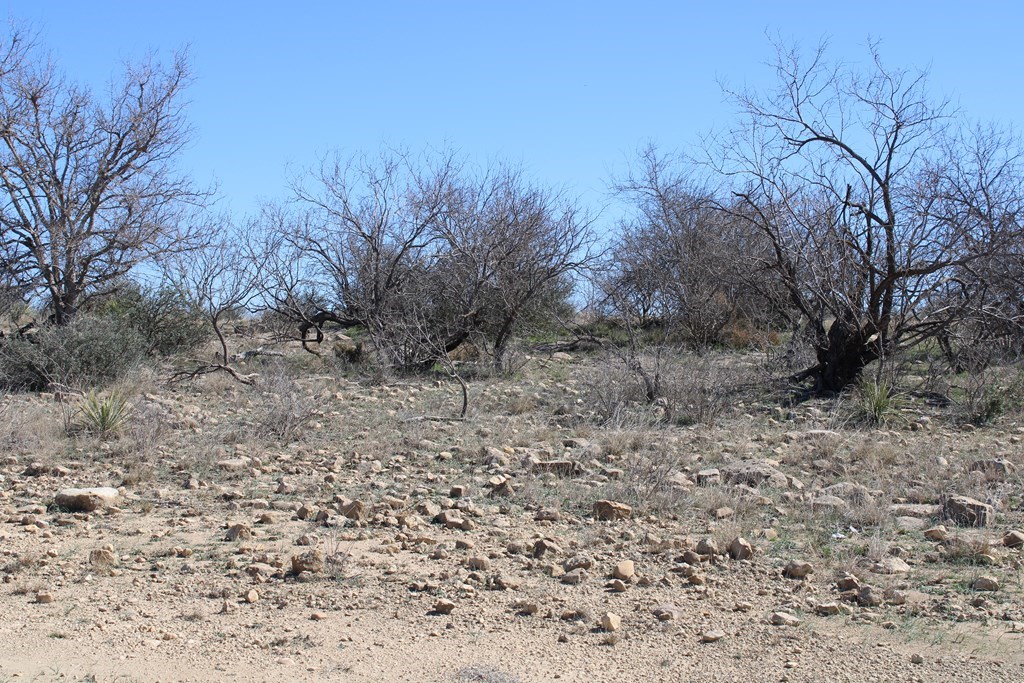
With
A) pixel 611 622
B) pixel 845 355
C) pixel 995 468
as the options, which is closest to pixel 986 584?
pixel 611 622

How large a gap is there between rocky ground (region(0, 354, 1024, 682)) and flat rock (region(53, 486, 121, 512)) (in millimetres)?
22

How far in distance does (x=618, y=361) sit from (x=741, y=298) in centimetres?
612

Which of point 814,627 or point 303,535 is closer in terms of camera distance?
point 814,627

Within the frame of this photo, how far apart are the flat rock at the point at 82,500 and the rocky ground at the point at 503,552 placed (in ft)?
0.07

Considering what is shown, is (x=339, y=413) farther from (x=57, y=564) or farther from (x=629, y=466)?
(x=57, y=564)

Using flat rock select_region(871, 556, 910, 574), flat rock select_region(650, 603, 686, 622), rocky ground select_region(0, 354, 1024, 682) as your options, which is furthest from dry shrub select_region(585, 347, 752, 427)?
flat rock select_region(650, 603, 686, 622)

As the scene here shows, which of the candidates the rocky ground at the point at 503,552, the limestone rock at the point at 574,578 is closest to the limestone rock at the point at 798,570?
the rocky ground at the point at 503,552

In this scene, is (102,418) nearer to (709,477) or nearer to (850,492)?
(709,477)

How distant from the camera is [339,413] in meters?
11.3

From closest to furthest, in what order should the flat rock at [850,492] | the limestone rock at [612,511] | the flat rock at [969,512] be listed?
1. the flat rock at [969,512]
2. the limestone rock at [612,511]
3. the flat rock at [850,492]

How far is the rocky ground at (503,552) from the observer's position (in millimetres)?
4316

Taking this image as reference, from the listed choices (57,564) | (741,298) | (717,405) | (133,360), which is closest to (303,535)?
(57,564)

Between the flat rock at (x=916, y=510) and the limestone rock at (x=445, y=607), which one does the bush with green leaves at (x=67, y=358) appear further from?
the flat rock at (x=916, y=510)

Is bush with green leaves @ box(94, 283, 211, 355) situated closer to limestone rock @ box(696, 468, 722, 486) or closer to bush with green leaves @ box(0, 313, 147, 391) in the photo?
bush with green leaves @ box(0, 313, 147, 391)
